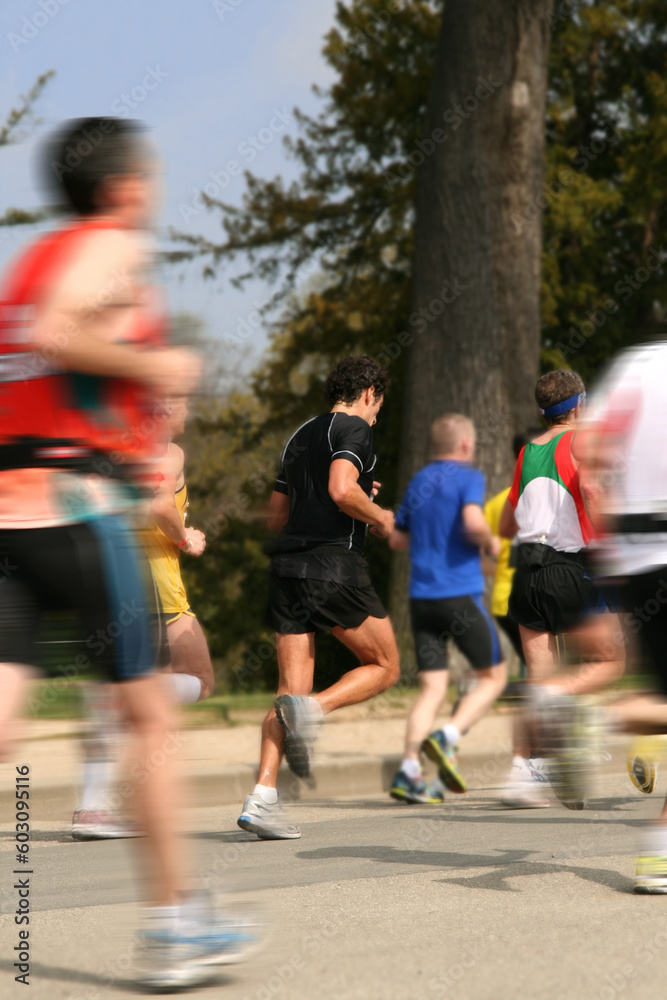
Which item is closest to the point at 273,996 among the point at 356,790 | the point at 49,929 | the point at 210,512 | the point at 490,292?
the point at 49,929

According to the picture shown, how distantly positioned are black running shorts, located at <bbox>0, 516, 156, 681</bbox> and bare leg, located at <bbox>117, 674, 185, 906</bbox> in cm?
5

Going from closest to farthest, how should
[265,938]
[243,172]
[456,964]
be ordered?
[456,964]
[265,938]
[243,172]

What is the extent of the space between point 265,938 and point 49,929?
0.69 m

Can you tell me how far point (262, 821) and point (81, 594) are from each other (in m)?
3.08

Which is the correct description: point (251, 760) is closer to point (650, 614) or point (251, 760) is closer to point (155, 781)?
point (650, 614)

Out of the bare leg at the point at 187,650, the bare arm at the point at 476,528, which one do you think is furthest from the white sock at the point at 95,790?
the bare arm at the point at 476,528

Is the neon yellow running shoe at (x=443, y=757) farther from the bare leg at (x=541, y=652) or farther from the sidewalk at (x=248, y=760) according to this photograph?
the sidewalk at (x=248, y=760)

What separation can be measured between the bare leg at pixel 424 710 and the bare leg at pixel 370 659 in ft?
3.41

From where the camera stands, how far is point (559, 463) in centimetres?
650

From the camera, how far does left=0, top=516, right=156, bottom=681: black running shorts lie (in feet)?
9.93

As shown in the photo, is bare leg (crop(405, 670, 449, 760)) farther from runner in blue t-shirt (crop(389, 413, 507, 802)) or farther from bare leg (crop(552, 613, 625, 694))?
bare leg (crop(552, 613, 625, 694))

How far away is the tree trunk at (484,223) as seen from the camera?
533 inches

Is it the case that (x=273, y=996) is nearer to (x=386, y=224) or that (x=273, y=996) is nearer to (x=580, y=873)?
(x=580, y=873)

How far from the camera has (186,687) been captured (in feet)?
20.4
